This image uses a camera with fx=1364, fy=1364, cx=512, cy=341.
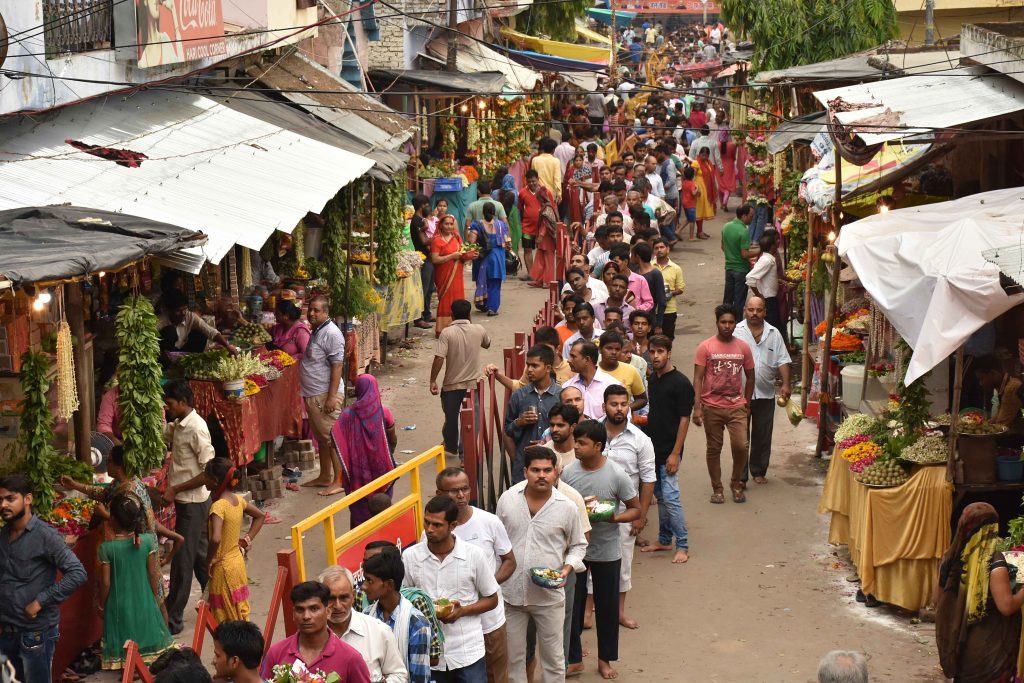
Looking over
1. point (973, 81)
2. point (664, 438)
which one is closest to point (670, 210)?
point (973, 81)

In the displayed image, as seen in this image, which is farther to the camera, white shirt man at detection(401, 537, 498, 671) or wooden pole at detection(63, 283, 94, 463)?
wooden pole at detection(63, 283, 94, 463)

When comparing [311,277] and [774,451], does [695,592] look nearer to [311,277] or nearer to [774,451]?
[774,451]

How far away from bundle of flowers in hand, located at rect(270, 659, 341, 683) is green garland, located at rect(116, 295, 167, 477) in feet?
11.6

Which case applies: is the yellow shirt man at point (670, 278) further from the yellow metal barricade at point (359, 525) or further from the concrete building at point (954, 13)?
the concrete building at point (954, 13)

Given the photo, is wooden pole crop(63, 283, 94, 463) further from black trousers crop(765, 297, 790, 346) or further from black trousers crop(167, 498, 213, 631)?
black trousers crop(765, 297, 790, 346)

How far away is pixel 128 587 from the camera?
8352mm

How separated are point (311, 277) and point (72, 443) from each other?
5.19m

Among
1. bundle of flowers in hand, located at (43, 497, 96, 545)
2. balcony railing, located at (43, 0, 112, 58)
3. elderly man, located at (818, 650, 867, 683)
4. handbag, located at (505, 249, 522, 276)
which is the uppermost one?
balcony railing, located at (43, 0, 112, 58)

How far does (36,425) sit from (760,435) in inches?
267

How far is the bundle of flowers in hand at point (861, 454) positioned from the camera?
10.0 m

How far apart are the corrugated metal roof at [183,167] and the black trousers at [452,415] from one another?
2.16m

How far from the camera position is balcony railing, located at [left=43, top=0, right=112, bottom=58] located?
10742 mm

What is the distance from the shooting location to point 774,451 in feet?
45.4

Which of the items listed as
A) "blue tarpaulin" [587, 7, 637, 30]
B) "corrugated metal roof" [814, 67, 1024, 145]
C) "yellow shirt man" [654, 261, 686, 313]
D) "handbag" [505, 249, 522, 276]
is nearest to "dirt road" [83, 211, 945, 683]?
"yellow shirt man" [654, 261, 686, 313]
